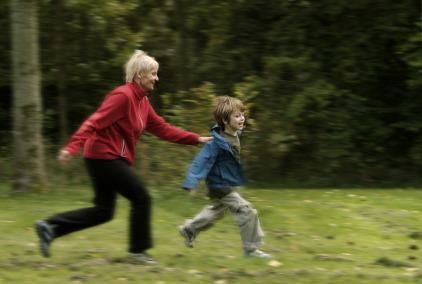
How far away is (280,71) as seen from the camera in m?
14.7

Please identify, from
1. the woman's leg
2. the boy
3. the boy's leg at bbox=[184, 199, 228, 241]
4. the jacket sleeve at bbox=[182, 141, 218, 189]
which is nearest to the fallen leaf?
the boy

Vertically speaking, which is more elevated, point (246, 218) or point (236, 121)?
point (236, 121)

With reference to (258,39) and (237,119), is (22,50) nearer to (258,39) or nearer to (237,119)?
(237,119)

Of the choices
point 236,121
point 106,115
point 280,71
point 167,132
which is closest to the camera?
point 106,115

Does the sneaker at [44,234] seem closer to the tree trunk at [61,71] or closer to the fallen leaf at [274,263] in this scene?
the fallen leaf at [274,263]

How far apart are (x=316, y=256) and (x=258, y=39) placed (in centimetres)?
988

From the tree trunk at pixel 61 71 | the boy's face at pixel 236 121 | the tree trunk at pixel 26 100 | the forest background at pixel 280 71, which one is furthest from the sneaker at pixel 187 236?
the tree trunk at pixel 61 71

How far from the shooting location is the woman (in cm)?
545

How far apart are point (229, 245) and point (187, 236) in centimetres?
64

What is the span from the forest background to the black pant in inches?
306

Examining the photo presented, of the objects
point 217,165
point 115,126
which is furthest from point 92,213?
point 217,165

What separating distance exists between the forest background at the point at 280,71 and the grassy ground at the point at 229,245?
4.54 metres

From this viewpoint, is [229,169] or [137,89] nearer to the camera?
[137,89]

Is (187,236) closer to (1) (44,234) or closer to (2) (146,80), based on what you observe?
(1) (44,234)
